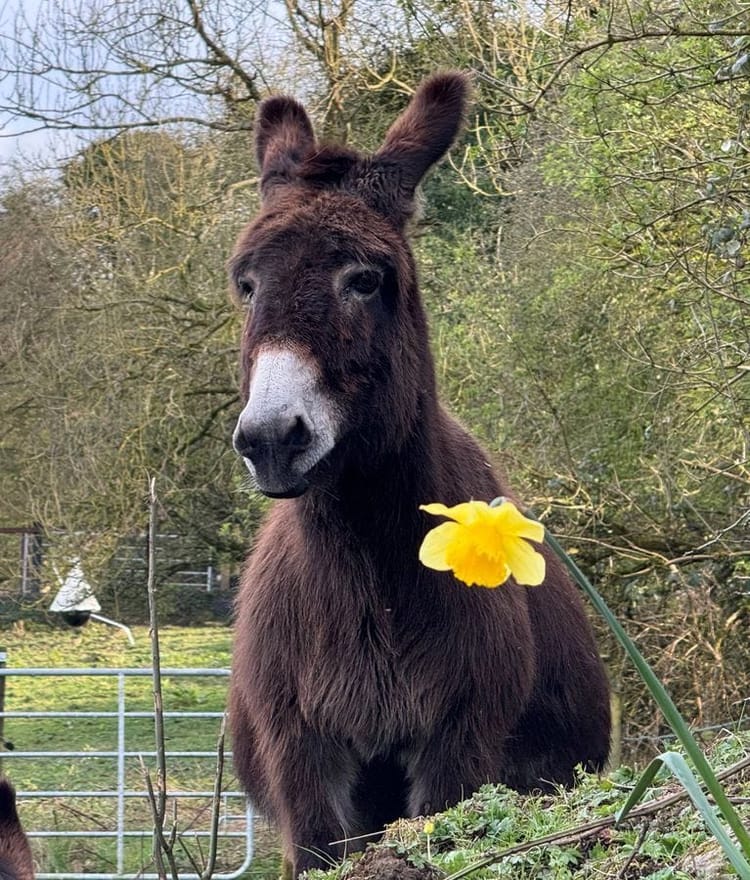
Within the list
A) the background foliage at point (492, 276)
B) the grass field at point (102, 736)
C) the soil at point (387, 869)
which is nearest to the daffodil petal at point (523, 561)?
the soil at point (387, 869)

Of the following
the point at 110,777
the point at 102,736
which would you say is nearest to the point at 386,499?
the point at 110,777

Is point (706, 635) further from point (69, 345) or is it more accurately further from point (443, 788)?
point (69, 345)

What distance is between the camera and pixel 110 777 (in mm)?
12445

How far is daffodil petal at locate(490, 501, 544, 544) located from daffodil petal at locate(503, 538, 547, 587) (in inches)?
0.6

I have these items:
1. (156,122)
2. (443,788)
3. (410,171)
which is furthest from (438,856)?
(156,122)

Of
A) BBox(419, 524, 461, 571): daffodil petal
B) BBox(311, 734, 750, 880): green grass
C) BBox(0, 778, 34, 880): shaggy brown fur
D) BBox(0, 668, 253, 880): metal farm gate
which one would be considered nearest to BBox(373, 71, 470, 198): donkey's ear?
BBox(311, 734, 750, 880): green grass

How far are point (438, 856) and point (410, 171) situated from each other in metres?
2.26

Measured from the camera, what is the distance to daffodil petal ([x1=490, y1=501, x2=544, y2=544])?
Result: 1.26m

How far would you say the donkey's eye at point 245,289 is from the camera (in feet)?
12.5

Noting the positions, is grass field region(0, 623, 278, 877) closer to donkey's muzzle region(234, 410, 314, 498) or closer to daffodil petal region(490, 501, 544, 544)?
donkey's muzzle region(234, 410, 314, 498)

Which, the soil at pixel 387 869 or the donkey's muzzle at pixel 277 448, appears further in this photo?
the donkey's muzzle at pixel 277 448

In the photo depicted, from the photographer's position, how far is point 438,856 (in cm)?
262

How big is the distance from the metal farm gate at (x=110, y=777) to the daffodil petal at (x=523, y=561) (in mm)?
6418

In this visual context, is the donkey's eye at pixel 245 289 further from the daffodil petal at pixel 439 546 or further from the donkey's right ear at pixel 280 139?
the daffodil petal at pixel 439 546
